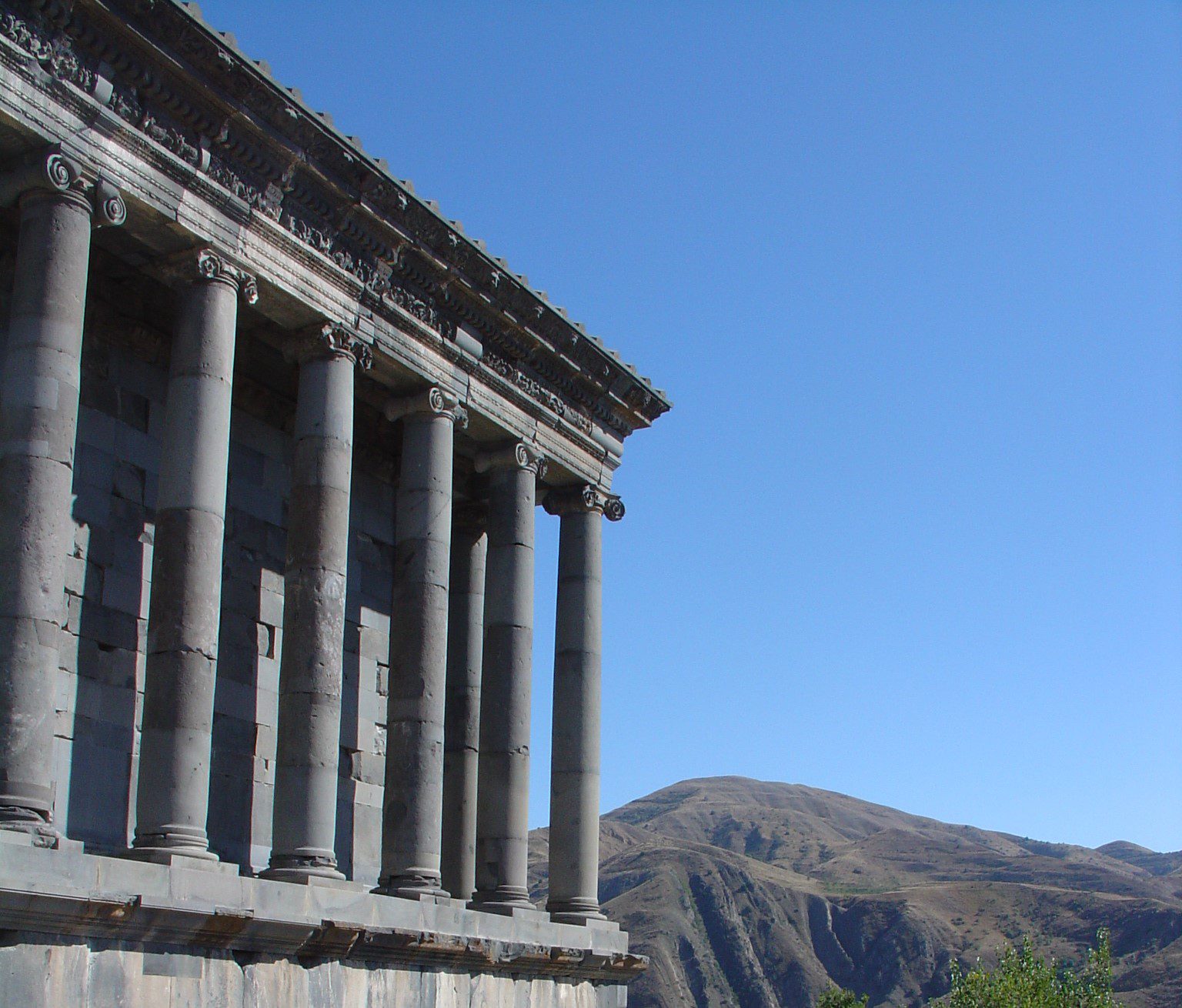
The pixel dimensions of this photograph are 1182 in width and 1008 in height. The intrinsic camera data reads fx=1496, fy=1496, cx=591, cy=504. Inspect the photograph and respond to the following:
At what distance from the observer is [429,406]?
18.4 meters

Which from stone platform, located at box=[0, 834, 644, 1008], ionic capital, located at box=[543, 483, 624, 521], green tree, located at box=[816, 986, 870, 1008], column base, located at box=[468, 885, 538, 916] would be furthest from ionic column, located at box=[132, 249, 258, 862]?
green tree, located at box=[816, 986, 870, 1008]

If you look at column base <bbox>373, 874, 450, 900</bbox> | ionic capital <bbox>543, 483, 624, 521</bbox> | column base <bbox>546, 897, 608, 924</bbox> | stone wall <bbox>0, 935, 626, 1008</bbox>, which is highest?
ionic capital <bbox>543, 483, 624, 521</bbox>

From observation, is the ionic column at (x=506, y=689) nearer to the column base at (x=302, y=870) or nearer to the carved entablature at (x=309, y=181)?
the carved entablature at (x=309, y=181)

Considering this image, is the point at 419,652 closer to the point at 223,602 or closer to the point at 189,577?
the point at 223,602

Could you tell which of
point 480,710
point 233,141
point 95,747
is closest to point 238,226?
point 233,141

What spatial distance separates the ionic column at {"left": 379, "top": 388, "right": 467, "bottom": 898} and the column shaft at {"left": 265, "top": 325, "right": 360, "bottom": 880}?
1.12 m

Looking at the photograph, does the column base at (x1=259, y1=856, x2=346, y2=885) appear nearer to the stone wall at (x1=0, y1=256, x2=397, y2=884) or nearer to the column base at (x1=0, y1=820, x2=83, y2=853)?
the stone wall at (x1=0, y1=256, x2=397, y2=884)

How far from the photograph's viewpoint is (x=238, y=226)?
51.4 ft

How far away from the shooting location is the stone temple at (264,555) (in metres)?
13.0

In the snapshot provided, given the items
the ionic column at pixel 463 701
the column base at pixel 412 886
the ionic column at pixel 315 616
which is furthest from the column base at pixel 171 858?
the ionic column at pixel 463 701

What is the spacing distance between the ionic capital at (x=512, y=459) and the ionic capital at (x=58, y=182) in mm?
7284

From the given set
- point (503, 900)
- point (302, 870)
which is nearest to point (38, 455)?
point (302, 870)

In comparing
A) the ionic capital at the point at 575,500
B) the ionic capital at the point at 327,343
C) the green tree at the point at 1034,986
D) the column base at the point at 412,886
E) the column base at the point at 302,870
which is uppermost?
the ionic capital at the point at 327,343

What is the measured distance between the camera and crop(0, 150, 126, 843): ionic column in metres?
12.3
